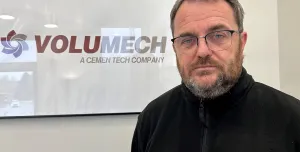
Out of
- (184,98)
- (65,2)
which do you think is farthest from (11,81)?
(184,98)

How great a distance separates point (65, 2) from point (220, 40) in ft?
3.08

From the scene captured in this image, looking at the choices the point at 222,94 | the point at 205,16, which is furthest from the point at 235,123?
the point at 205,16

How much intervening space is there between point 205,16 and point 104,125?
2.94 feet

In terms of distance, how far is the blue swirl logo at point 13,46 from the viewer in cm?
144

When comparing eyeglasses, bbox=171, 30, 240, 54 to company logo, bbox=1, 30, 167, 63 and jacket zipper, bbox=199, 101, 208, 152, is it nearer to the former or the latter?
jacket zipper, bbox=199, 101, 208, 152

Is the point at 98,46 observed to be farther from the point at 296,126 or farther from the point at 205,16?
the point at 296,126

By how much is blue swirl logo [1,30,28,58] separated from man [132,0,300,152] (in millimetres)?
903

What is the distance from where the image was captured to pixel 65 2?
1.47 metres

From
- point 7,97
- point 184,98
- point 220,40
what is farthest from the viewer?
point 7,97

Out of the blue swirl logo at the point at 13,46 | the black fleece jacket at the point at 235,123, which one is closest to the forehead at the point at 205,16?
the black fleece jacket at the point at 235,123

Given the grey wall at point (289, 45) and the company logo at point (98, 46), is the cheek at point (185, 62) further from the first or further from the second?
the grey wall at point (289, 45)

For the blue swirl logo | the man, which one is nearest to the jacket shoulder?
the man

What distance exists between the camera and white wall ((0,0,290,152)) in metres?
1.48

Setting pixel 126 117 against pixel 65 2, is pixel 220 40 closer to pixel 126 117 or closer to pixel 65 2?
pixel 126 117
